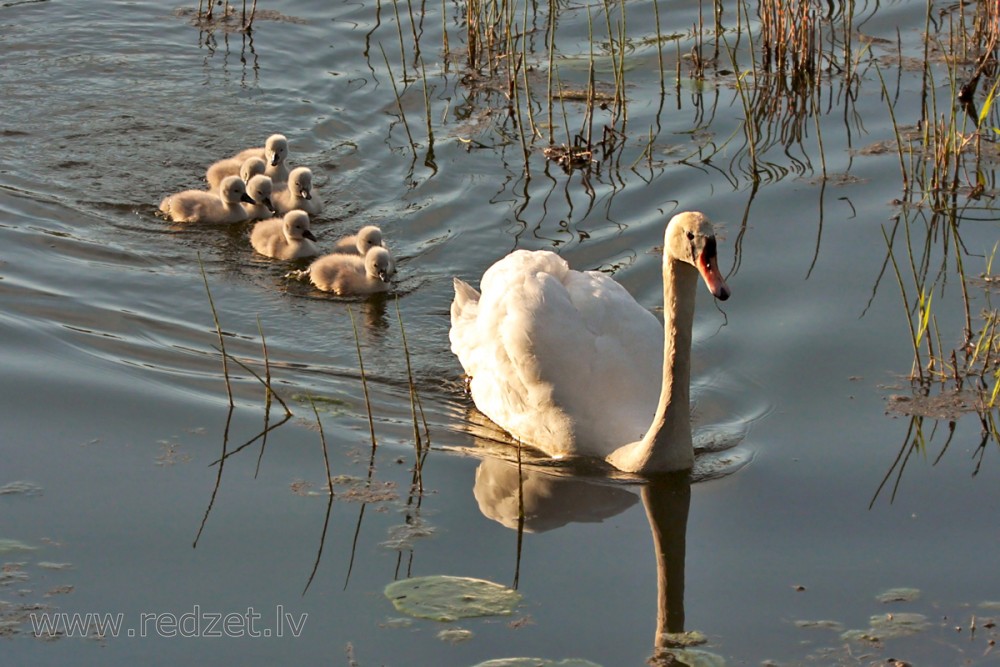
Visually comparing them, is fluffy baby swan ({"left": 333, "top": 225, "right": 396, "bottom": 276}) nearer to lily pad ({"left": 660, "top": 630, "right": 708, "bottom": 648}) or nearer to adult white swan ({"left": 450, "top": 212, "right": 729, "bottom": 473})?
adult white swan ({"left": 450, "top": 212, "right": 729, "bottom": 473})

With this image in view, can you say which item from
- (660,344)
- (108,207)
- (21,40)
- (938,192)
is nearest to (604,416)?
(660,344)

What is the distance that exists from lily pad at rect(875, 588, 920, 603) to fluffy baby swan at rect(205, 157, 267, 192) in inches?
256

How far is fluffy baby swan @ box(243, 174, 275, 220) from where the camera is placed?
1127cm

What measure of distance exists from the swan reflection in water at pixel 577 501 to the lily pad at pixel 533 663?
32.4 inches

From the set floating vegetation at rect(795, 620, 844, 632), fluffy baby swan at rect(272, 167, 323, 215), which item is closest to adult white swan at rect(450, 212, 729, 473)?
floating vegetation at rect(795, 620, 844, 632)

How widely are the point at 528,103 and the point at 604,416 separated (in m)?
4.62

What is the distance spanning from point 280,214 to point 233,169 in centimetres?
54

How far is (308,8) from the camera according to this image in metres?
15.1

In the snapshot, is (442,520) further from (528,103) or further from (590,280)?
(528,103)

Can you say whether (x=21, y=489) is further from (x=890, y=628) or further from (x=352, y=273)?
(x=890, y=628)

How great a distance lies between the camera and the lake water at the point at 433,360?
6.28m

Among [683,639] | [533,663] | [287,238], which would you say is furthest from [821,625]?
[287,238]

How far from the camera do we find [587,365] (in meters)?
7.88

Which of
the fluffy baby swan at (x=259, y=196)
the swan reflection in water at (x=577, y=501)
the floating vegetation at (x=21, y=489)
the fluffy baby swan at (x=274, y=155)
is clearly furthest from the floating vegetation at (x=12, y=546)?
the fluffy baby swan at (x=274, y=155)
